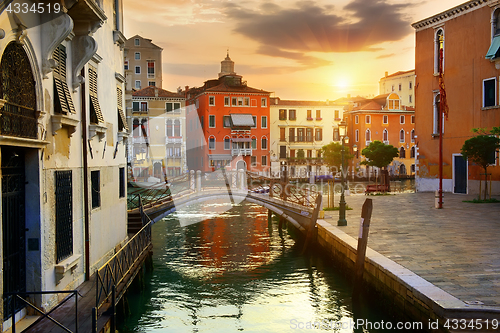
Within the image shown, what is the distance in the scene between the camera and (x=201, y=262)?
45.6 feet

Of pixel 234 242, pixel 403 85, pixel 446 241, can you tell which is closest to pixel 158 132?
pixel 234 242

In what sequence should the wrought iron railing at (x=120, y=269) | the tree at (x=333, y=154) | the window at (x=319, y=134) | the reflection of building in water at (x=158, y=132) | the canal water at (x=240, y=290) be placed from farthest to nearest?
the window at (x=319, y=134)
the tree at (x=333, y=154)
the reflection of building in water at (x=158, y=132)
the canal water at (x=240, y=290)
the wrought iron railing at (x=120, y=269)

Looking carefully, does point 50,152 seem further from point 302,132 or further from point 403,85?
point 403,85

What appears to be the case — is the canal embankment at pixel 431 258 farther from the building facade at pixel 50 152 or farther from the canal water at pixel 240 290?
the building facade at pixel 50 152

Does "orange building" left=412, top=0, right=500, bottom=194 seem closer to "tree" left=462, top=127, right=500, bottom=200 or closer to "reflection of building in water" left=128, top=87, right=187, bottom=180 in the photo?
"tree" left=462, top=127, right=500, bottom=200

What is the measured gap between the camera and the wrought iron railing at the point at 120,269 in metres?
6.45

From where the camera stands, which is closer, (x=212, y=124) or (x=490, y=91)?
(x=490, y=91)

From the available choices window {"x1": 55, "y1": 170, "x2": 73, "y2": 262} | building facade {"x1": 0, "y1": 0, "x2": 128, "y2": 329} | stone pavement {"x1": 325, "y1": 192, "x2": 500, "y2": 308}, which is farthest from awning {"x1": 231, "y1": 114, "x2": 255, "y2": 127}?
window {"x1": 55, "y1": 170, "x2": 73, "y2": 262}

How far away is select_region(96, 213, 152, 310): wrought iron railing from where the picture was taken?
21.2 feet

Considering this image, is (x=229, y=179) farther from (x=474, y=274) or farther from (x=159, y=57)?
(x=159, y=57)

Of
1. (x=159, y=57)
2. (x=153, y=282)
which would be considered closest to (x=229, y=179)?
(x=153, y=282)

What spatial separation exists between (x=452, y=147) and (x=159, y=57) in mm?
39266

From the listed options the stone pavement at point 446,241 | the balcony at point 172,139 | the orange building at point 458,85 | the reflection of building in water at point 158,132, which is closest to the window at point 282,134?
the reflection of building in water at point 158,132

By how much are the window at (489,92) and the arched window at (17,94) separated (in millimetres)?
19981
